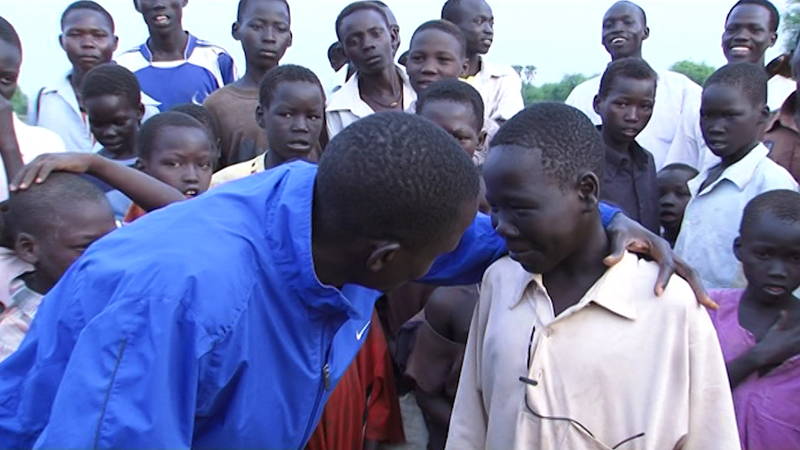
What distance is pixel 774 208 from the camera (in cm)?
270

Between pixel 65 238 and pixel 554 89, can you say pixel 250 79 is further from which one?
pixel 554 89

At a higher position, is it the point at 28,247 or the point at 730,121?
the point at 730,121

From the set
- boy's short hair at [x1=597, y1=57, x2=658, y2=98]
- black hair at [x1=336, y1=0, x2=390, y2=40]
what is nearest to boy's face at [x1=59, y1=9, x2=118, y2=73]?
black hair at [x1=336, y1=0, x2=390, y2=40]

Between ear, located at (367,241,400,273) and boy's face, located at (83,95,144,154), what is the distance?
2.49 metres

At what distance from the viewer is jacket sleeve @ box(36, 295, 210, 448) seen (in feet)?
4.68

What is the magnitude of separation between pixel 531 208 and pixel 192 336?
910 millimetres

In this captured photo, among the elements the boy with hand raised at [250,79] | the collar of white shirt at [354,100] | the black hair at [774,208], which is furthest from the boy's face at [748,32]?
the boy with hand raised at [250,79]

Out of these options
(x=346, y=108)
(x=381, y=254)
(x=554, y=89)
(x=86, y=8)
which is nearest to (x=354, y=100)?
(x=346, y=108)

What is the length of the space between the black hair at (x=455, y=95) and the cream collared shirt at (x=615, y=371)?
1.58m

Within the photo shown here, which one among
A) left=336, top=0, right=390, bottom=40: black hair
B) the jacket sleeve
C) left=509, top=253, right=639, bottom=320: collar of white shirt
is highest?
left=336, top=0, right=390, bottom=40: black hair

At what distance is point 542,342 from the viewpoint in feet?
6.86

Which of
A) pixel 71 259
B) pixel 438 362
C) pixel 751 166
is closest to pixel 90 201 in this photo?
pixel 71 259

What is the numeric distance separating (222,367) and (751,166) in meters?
2.49

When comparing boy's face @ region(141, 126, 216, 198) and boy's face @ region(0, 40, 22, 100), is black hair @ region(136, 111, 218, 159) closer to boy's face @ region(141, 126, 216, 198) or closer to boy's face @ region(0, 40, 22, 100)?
boy's face @ region(141, 126, 216, 198)
